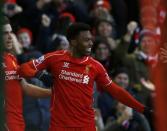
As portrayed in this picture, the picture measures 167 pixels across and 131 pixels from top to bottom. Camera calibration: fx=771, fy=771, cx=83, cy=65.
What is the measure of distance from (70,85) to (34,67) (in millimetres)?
406

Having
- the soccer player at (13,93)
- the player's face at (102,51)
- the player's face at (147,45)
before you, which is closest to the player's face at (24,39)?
the player's face at (102,51)

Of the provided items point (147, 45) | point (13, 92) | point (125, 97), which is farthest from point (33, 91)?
point (147, 45)

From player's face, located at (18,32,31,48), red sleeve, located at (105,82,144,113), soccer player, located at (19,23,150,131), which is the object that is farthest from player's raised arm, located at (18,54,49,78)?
player's face, located at (18,32,31,48)

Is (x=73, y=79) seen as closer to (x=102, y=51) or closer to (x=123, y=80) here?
(x=123, y=80)

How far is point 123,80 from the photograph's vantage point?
1108 centimetres

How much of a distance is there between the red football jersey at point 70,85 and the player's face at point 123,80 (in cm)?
344

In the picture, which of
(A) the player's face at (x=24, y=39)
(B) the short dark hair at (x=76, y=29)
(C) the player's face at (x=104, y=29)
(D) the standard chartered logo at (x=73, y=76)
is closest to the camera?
(D) the standard chartered logo at (x=73, y=76)

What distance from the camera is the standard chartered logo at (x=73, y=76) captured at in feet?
24.7

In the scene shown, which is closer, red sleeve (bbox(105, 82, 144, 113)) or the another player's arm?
red sleeve (bbox(105, 82, 144, 113))

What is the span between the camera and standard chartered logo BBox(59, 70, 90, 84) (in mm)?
7543

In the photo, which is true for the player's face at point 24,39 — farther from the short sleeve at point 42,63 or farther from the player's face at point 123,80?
the short sleeve at point 42,63

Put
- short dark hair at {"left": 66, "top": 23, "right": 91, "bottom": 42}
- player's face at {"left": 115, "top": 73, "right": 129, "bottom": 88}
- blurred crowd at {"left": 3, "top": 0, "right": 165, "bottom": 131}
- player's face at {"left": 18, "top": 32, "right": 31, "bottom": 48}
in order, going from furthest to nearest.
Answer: player's face at {"left": 18, "top": 32, "right": 31, "bottom": 48}
player's face at {"left": 115, "top": 73, "right": 129, "bottom": 88}
blurred crowd at {"left": 3, "top": 0, "right": 165, "bottom": 131}
short dark hair at {"left": 66, "top": 23, "right": 91, "bottom": 42}

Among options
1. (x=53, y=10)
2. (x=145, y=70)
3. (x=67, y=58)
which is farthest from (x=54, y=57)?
(x=53, y=10)

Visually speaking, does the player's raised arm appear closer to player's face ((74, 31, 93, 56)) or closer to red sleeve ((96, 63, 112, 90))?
player's face ((74, 31, 93, 56))
